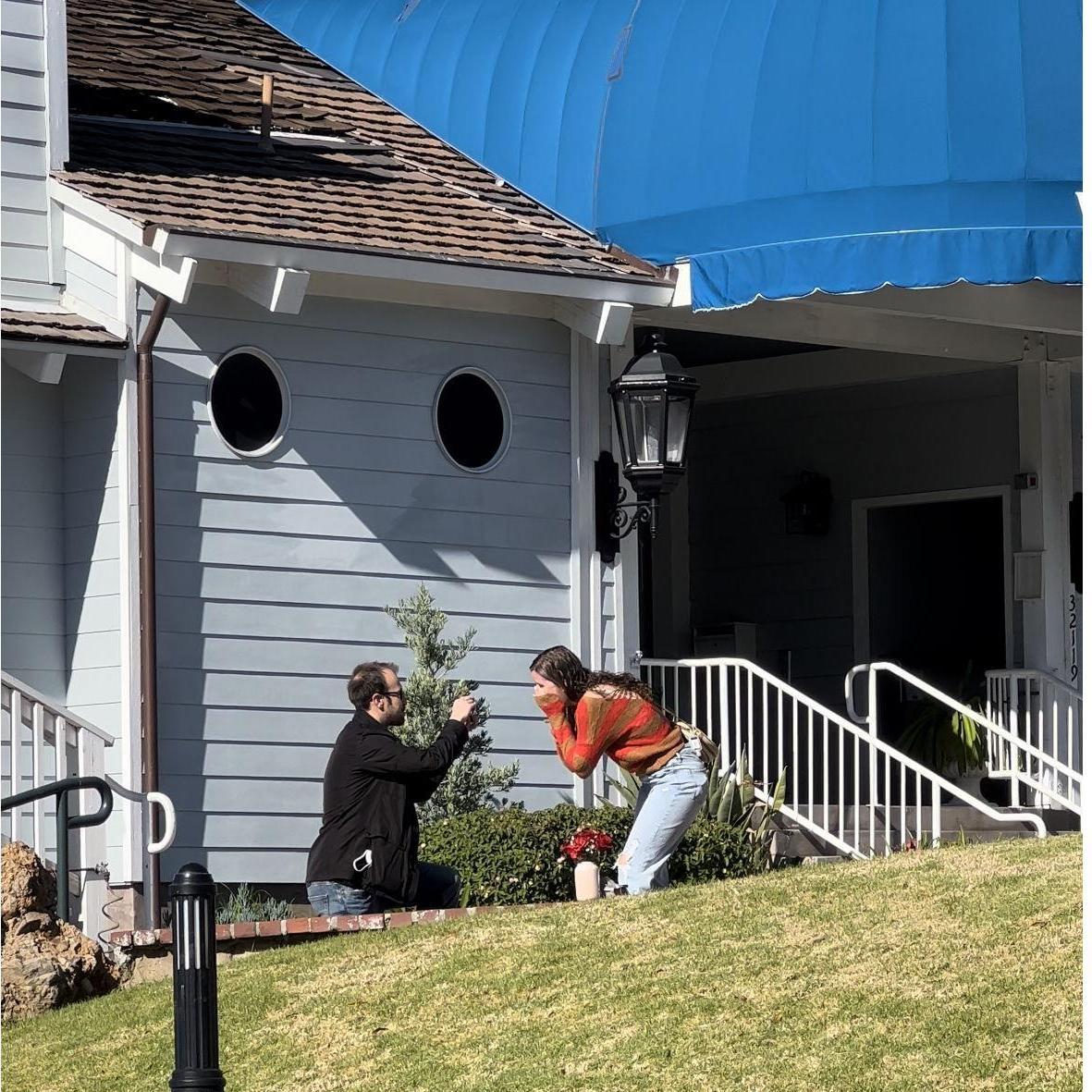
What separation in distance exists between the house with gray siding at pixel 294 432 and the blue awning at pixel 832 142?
47 cm

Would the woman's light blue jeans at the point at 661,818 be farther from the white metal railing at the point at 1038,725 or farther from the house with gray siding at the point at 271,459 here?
the white metal railing at the point at 1038,725

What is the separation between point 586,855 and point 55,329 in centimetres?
378

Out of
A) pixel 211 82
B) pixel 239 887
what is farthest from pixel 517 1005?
pixel 211 82

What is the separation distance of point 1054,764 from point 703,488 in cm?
517

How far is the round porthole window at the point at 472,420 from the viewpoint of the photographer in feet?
41.3

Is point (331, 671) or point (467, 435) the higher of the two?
point (467, 435)

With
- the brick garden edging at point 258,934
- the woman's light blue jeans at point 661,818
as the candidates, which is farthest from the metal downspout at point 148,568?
the woman's light blue jeans at point 661,818

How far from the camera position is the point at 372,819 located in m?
10.1

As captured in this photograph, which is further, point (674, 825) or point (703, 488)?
point (703, 488)

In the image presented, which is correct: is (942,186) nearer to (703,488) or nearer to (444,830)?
(444,830)

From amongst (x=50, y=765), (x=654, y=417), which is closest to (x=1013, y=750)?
(x=654, y=417)

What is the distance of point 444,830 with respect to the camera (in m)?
11.0

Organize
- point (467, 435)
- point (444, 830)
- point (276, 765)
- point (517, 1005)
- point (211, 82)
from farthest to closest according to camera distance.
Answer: point (211, 82)
point (467, 435)
point (276, 765)
point (444, 830)
point (517, 1005)

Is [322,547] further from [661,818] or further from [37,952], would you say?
[37,952]
